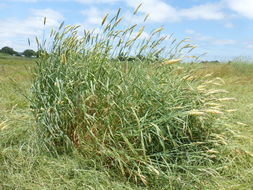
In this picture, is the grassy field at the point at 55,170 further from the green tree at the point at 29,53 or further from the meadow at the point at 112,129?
the green tree at the point at 29,53

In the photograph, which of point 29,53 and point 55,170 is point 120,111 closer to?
point 55,170

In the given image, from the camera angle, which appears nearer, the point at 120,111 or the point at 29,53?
the point at 120,111

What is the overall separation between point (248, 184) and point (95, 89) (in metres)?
1.44

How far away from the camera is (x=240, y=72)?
10508 mm

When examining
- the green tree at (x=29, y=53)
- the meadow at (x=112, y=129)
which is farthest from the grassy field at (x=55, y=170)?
the green tree at (x=29, y=53)

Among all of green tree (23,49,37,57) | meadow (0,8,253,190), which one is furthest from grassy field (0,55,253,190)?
green tree (23,49,37,57)

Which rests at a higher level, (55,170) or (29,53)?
(29,53)

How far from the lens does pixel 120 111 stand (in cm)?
234

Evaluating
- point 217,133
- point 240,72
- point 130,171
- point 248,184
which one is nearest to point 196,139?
point 217,133

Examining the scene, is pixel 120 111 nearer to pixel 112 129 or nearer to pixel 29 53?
pixel 112 129

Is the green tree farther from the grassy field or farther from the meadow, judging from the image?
the grassy field

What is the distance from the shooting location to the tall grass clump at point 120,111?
7.48 ft

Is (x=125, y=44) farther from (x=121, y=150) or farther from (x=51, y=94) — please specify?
(x=121, y=150)

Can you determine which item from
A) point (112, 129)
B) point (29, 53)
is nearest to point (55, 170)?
point (112, 129)
